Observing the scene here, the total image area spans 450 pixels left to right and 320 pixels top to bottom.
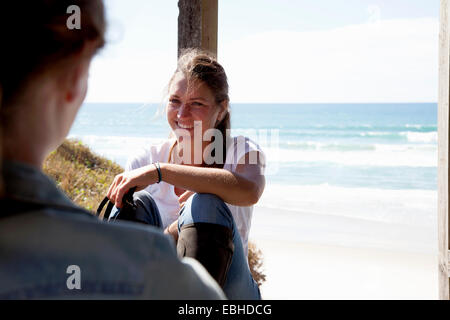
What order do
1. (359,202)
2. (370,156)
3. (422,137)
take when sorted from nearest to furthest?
(359,202)
(370,156)
(422,137)

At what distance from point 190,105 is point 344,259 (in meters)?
3.20

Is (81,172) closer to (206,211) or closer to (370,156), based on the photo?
(206,211)

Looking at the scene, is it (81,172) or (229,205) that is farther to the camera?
(81,172)

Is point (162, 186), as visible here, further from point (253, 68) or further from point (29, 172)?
point (253, 68)

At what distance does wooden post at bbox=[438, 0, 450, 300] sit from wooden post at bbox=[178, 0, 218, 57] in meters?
1.02

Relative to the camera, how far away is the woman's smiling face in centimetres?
217

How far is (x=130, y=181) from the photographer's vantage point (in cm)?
175

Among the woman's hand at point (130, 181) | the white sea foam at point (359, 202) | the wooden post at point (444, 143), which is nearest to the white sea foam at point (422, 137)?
the white sea foam at point (359, 202)

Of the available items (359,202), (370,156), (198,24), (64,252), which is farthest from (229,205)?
(370,156)

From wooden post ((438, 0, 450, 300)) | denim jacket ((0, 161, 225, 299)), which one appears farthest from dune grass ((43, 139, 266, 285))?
denim jacket ((0, 161, 225, 299))

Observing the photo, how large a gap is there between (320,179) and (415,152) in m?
5.82

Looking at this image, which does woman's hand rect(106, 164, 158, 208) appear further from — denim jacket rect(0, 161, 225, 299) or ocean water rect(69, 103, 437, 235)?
denim jacket rect(0, 161, 225, 299)
